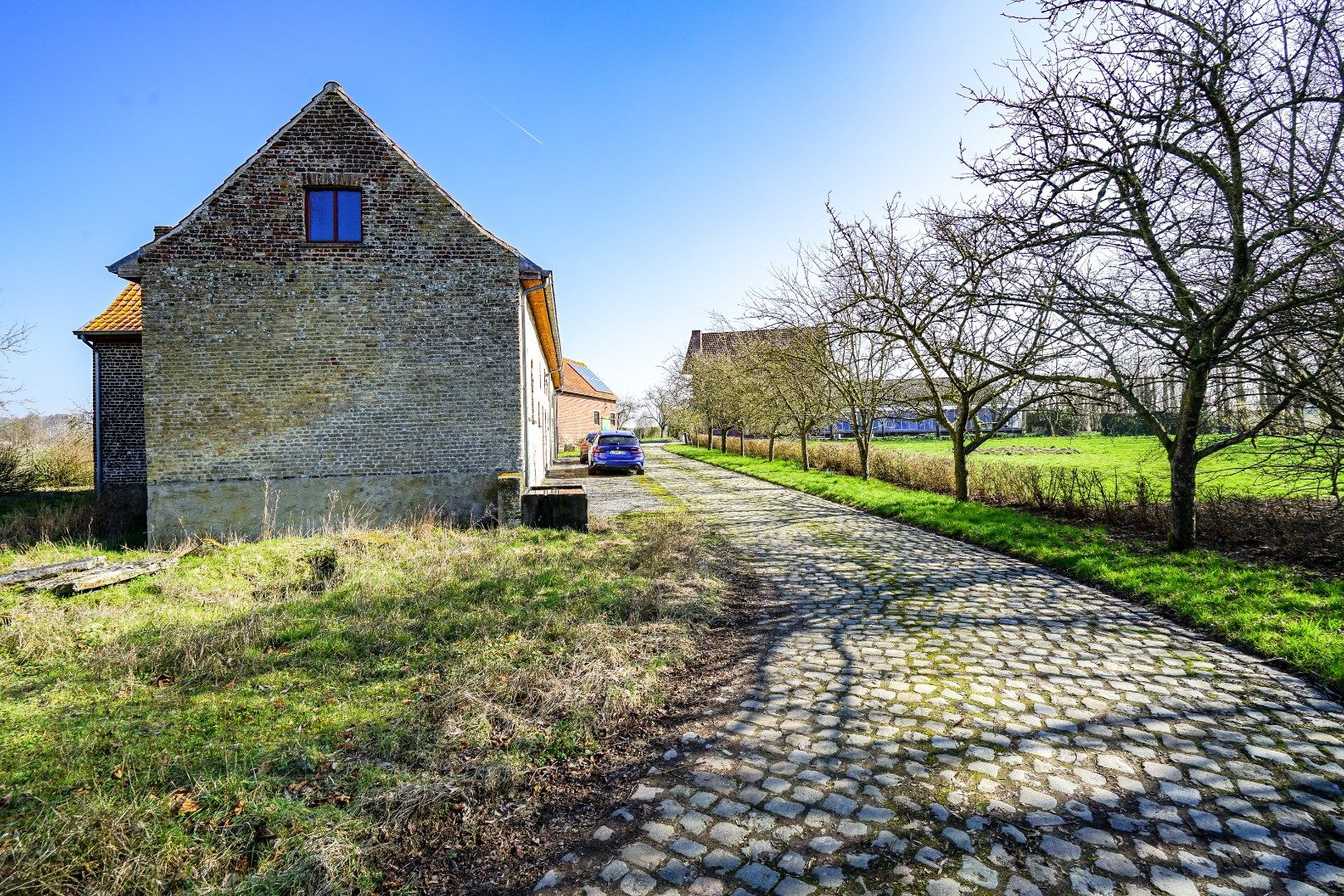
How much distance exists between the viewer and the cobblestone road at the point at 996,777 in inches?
105

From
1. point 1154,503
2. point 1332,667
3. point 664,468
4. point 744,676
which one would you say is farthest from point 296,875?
point 664,468

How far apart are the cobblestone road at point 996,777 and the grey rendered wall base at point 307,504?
7.78 metres

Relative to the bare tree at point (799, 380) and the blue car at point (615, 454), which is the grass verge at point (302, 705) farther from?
the blue car at point (615, 454)

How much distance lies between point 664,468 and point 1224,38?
22.7 m

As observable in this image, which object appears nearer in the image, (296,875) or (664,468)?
(296,875)

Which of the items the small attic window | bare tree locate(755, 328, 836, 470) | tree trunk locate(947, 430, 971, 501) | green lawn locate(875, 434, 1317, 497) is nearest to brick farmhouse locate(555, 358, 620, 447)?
bare tree locate(755, 328, 836, 470)

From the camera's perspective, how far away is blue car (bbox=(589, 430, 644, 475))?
23.8m

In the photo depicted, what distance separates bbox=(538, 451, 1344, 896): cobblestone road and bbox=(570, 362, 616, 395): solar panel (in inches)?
1717

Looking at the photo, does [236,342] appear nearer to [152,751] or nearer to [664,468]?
[152,751]

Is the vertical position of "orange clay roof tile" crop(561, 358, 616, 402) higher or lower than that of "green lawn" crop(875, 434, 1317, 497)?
higher

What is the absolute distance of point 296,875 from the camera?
8.71 feet

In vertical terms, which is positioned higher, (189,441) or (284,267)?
(284,267)

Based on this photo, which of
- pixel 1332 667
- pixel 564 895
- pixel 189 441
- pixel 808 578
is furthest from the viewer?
pixel 189 441

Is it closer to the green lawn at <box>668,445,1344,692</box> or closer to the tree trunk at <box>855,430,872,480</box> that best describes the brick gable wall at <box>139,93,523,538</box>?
the green lawn at <box>668,445,1344,692</box>
